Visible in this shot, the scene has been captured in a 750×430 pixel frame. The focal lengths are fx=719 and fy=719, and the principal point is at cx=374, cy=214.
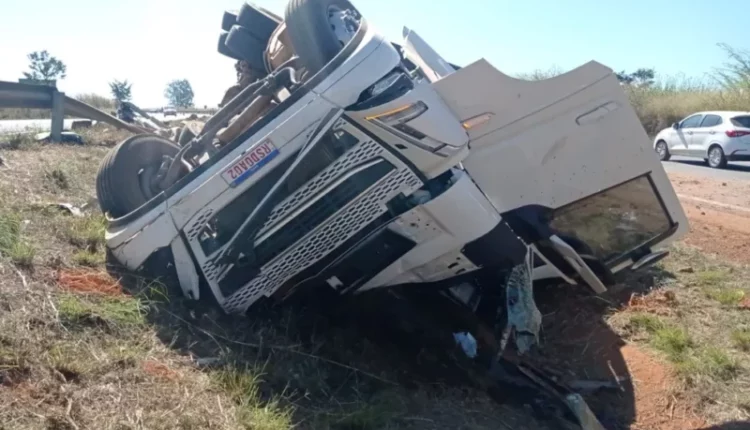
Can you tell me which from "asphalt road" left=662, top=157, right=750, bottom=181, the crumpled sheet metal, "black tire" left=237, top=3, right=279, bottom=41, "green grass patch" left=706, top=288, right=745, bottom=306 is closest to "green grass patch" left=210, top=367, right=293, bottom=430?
the crumpled sheet metal

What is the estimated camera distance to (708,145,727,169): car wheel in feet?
58.3

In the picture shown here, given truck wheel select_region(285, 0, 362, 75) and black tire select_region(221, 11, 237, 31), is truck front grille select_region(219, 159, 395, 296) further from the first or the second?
black tire select_region(221, 11, 237, 31)

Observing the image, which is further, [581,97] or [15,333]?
[581,97]

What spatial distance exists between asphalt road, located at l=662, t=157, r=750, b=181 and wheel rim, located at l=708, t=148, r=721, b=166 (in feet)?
0.72

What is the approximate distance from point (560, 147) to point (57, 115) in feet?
19.3

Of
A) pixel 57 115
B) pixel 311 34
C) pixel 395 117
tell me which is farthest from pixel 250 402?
pixel 57 115

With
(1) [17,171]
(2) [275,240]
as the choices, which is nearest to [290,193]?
(2) [275,240]

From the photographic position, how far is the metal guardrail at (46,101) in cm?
738

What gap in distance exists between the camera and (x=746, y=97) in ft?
90.8

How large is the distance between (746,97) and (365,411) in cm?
2877

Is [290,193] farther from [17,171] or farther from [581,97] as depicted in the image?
[17,171]

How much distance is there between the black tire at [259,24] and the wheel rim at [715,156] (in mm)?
15671

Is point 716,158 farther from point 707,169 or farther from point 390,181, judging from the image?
point 390,181

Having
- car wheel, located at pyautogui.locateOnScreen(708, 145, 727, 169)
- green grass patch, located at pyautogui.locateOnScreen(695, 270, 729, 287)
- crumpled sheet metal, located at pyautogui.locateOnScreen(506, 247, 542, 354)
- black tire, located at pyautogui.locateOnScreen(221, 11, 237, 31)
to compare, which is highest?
black tire, located at pyautogui.locateOnScreen(221, 11, 237, 31)
